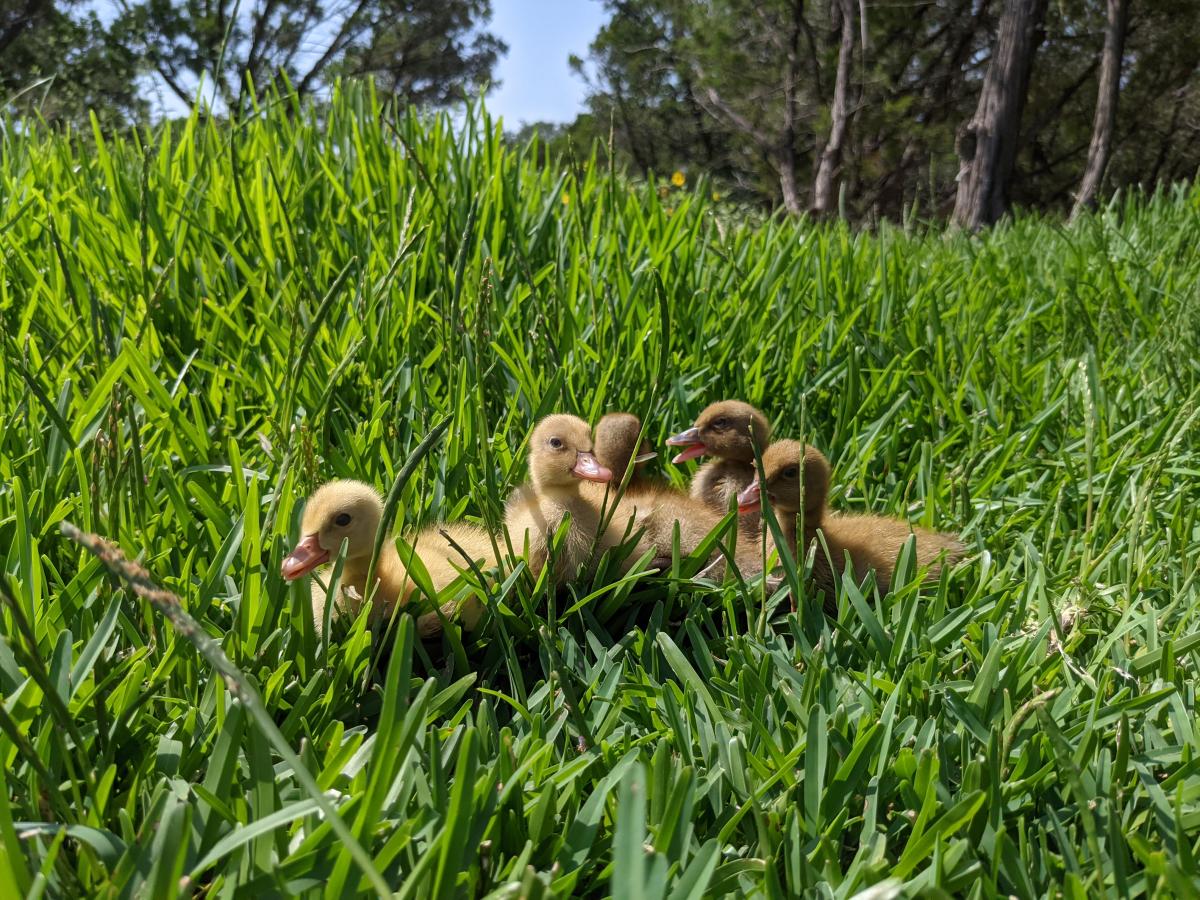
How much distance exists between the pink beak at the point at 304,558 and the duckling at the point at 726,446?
40.4 inches

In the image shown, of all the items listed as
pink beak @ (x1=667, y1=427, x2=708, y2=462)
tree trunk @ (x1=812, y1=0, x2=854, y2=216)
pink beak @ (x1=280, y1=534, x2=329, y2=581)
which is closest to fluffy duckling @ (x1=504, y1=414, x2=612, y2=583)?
pink beak @ (x1=667, y1=427, x2=708, y2=462)

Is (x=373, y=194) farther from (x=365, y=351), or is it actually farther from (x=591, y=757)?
(x=591, y=757)

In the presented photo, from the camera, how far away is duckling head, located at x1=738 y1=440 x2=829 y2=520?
2.30 meters

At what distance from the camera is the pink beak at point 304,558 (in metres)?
1.67

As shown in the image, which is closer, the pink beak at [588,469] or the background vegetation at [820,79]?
the pink beak at [588,469]

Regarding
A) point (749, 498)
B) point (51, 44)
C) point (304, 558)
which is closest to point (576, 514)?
point (749, 498)

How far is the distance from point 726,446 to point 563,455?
0.51 metres

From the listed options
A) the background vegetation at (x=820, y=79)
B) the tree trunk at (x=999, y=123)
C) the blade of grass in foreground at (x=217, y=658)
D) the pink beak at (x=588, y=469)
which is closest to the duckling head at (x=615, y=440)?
the pink beak at (x=588, y=469)

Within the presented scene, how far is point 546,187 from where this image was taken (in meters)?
4.25

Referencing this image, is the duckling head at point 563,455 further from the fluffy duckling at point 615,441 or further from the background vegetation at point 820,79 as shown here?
the background vegetation at point 820,79

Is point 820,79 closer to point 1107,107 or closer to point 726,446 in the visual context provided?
point 1107,107

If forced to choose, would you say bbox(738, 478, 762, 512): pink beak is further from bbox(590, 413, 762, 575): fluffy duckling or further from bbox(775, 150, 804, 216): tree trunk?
bbox(775, 150, 804, 216): tree trunk

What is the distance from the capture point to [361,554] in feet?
6.23

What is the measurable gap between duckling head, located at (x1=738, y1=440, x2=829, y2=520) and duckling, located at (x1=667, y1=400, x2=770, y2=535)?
2.7 inches
